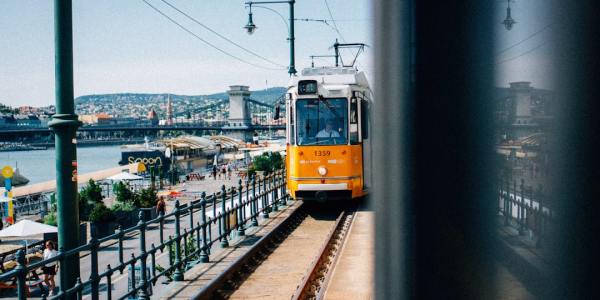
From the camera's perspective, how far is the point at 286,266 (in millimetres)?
11141

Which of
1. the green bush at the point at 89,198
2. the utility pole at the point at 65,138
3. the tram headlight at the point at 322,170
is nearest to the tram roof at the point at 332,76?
the tram headlight at the point at 322,170

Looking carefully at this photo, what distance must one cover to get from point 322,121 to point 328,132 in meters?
0.29

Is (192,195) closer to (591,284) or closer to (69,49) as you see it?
(69,49)

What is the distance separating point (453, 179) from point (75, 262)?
230 inches

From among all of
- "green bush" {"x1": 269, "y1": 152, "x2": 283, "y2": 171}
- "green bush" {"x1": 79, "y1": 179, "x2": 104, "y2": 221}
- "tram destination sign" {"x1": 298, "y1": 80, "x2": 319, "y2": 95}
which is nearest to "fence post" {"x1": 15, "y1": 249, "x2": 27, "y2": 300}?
"tram destination sign" {"x1": 298, "y1": 80, "x2": 319, "y2": 95}

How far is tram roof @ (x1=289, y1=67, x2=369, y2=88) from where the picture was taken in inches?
579

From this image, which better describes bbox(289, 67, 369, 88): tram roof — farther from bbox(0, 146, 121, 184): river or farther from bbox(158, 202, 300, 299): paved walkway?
bbox(0, 146, 121, 184): river

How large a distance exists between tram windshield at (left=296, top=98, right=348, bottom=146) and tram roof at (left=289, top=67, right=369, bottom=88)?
19.5 inches

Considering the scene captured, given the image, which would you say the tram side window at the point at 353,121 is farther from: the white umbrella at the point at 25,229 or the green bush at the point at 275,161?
the green bush at the point at 275,161

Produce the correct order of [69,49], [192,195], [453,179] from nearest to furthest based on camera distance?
[453,179] < [69,49] < [192,195]

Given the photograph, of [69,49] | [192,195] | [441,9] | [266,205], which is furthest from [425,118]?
[192,195]

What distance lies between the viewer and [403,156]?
1501 mm

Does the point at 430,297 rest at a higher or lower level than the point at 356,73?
lower

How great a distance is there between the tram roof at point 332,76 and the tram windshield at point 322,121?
19.5 inches
